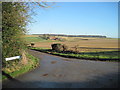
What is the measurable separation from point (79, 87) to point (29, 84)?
8.29ft

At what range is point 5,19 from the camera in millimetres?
8422

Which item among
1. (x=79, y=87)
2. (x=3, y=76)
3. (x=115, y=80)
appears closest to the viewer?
(x=79, y=87)

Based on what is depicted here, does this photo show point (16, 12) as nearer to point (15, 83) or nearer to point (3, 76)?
point (3, 76)

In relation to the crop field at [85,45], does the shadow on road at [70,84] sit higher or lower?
lower

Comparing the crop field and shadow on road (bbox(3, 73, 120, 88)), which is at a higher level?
the crop field

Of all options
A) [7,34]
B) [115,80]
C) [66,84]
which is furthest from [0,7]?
[115,80]

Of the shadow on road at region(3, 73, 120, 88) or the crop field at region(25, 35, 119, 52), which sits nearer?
the shadow on road at region(3, 73, 120, 88)

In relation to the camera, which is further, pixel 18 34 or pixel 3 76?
pixel 18 34

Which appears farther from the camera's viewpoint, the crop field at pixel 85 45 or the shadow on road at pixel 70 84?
the crop field at pixel 85 45

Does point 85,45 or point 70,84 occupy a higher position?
point 85,45

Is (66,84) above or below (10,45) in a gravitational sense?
below

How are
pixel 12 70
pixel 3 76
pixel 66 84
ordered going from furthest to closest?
pixel 12 70, pixel 3 76, pixel 66 84

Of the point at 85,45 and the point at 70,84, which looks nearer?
the point at 70,84

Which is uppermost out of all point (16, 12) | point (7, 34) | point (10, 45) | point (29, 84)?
point (16, 12)
